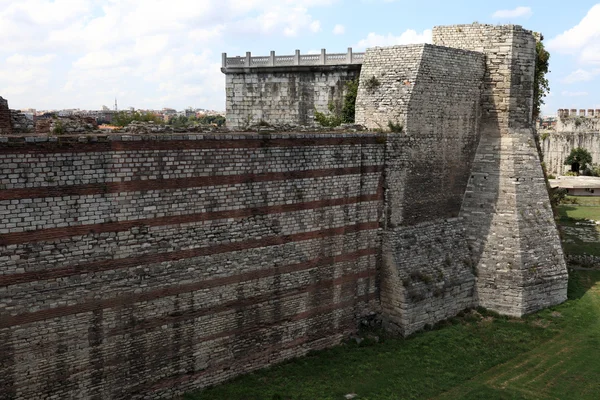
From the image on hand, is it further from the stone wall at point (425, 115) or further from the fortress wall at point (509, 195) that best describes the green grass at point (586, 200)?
the stone wall at point (425, 115)

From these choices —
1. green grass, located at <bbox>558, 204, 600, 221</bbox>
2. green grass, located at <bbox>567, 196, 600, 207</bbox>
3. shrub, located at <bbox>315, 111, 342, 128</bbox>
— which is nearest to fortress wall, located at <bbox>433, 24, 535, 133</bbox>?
shrub, located at <bbox>315, 111, 342, 128</bbox>

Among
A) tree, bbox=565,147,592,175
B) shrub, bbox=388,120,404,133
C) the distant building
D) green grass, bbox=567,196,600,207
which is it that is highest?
shrub, bbox=388,120,404,133

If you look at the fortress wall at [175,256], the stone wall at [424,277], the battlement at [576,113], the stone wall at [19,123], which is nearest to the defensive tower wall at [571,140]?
the battlement at [576,113]

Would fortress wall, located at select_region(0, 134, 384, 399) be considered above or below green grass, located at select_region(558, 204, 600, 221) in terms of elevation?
above

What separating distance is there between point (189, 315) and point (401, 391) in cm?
466

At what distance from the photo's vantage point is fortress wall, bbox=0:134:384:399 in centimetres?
934

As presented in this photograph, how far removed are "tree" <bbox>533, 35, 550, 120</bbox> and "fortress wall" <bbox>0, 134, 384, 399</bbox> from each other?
7.51 meters

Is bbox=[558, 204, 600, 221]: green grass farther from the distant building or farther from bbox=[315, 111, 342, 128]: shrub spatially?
bbox=[315, 111, 342, 128]: shrub

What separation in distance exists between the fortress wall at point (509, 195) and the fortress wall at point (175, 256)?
4.13m

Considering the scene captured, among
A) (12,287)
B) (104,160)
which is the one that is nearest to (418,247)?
(104,160)

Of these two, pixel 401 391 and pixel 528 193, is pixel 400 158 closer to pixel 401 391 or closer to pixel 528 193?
pixel 528 193

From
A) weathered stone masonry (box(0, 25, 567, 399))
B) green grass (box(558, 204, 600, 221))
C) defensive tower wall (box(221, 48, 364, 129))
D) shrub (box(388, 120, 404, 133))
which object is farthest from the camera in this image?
green grass (box(558, 204, 600, 221))

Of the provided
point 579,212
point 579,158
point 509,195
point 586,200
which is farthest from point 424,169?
point 579,158

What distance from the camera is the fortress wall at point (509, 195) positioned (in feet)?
53.3
